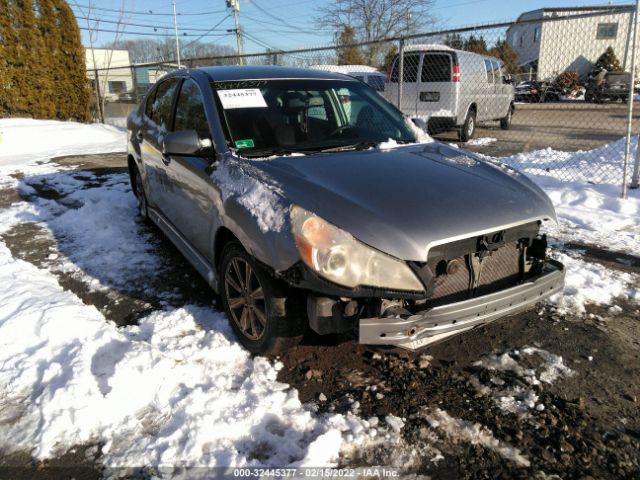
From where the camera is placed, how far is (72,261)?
4570 millimetres

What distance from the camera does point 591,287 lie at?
3.81 m

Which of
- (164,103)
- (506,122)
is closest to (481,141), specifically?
(506,122)

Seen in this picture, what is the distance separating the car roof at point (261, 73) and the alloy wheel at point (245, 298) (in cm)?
152

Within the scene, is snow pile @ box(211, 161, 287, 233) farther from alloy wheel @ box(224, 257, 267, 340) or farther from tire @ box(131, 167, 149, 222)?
tire @ box(131, 167, 149, 222)

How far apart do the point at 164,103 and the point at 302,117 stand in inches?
64.1

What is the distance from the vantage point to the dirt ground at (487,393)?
2164 millimetres

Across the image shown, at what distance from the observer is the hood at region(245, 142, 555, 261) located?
2.35 meters

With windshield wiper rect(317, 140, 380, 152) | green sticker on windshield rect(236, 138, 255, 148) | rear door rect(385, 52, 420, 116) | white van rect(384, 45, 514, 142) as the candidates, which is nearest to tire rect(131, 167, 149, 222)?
green sticker on windshield rect(236, 138, 255, 148)

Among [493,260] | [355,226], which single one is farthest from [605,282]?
[355,226]

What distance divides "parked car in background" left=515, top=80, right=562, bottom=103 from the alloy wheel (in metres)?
24.2

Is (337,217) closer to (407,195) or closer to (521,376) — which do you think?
(407,195)

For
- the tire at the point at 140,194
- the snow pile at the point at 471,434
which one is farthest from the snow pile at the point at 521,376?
the tire at the point at 140,194

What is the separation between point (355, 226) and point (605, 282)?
2.66m

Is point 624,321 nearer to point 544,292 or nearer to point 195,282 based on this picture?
point 544,292
